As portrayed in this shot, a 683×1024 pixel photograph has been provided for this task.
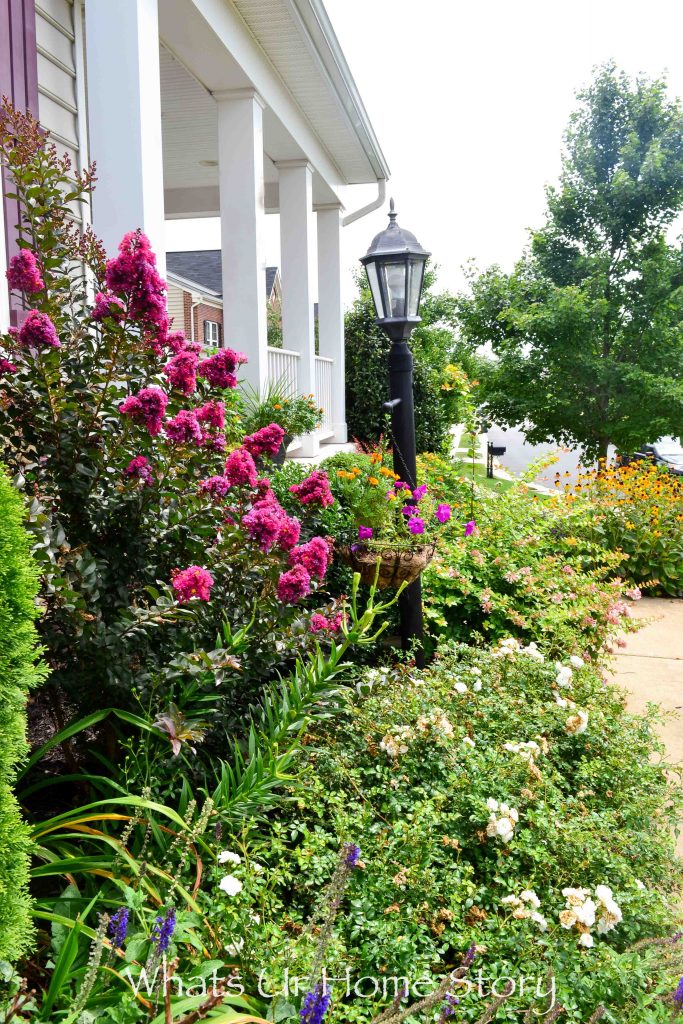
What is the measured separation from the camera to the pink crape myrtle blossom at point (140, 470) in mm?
2355

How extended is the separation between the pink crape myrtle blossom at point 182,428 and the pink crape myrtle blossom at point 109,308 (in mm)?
347

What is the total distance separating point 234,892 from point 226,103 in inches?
232

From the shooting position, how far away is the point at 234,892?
1.92 m

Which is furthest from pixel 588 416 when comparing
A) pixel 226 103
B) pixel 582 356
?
pixel 226 103

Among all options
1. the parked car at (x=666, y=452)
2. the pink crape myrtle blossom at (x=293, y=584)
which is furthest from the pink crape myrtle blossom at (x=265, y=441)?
the parked car at (x=666, y=452)

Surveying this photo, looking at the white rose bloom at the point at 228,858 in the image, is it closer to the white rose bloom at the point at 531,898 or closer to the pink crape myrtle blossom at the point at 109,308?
the white rose bloom at the point at 531,898

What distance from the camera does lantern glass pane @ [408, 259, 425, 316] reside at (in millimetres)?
4012

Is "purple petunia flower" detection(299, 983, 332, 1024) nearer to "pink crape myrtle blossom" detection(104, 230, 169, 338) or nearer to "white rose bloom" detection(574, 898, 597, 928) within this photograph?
"white rose bloom" detection(574, 898, 597, 928)

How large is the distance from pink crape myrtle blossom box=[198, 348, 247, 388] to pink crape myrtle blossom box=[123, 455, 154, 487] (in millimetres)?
419

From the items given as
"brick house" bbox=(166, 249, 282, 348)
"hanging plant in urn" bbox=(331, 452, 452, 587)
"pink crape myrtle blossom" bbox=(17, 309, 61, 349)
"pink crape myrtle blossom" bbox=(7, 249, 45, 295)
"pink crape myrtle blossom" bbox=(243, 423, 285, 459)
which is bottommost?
"hanging plant in urn" bbox=(331, 452, 452, 587)

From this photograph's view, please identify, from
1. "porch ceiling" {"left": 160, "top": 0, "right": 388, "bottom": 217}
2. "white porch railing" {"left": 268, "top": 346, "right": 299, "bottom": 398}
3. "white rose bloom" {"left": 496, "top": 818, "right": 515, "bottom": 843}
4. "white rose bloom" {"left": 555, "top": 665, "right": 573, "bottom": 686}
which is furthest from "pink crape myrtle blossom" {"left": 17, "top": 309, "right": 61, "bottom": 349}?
"white porch railing" {"left": 268, "top": 346, "right": 299, "bottom": 398}

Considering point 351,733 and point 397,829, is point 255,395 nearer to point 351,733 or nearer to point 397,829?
point 351,733

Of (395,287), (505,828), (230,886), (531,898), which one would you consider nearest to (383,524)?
(395,287)

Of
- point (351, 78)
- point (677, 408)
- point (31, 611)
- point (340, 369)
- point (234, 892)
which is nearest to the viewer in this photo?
point (31, 611)
